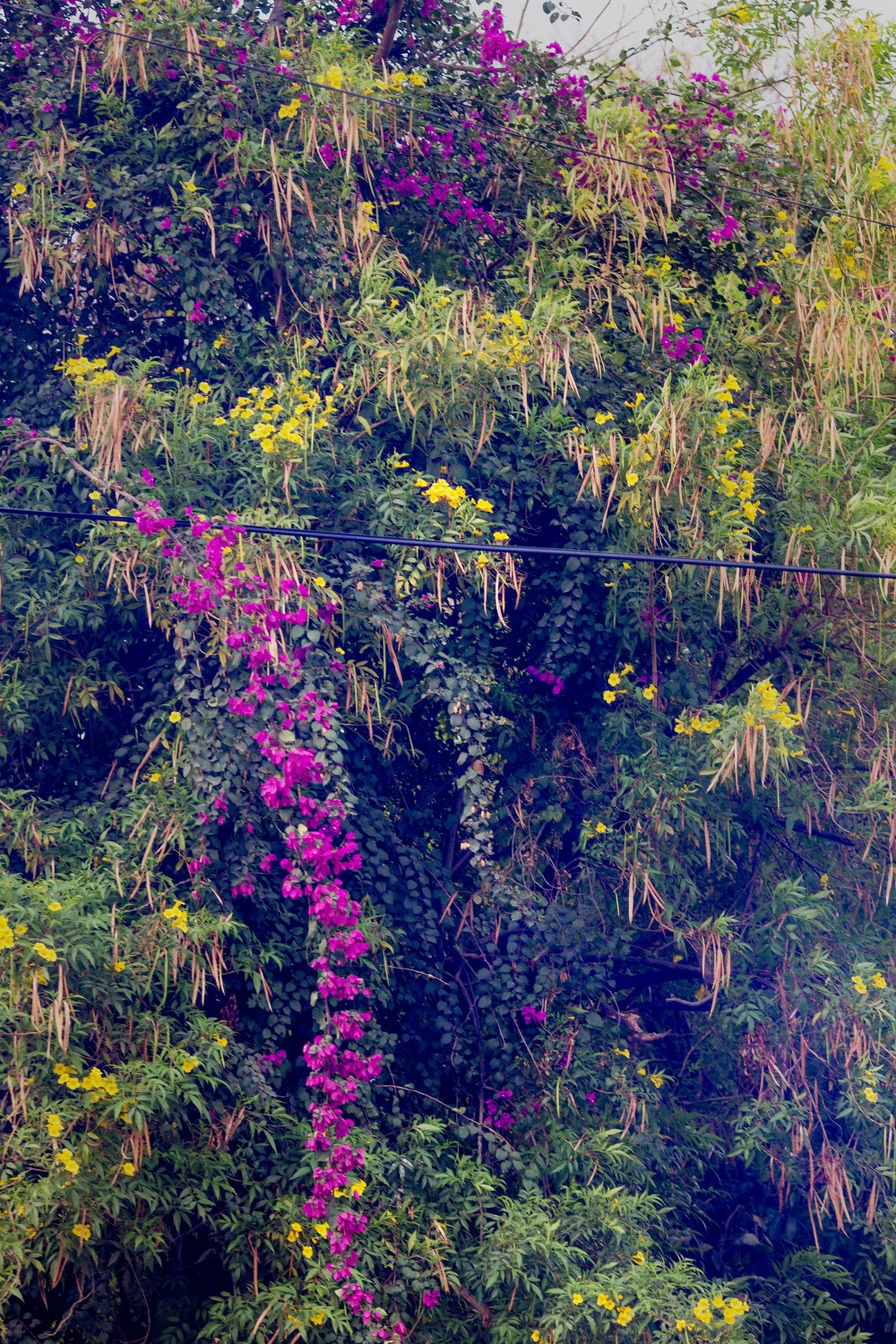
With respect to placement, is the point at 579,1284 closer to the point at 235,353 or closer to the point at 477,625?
the point at 477,625

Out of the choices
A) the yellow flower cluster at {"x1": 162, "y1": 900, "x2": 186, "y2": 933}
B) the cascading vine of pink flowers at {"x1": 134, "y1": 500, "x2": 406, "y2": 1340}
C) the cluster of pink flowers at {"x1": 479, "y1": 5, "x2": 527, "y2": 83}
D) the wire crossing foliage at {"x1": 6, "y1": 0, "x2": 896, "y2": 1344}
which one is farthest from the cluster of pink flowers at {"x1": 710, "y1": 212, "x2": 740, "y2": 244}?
the yellow flower cluster at {"x1": 162, "y1": 900, "x2": 186, "y2": 933}

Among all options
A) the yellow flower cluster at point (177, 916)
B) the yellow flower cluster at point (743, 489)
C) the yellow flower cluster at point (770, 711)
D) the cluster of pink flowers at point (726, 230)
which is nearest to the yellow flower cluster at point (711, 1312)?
the yellow flower cluster at point (770, 711)

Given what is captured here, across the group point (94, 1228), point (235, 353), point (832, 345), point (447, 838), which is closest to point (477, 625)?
point (447, 838)

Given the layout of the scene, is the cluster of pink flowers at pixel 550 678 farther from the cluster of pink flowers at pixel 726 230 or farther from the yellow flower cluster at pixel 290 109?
the yellow flower cluster at pixel 290 109

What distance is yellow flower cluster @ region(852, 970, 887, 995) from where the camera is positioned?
4.39 m

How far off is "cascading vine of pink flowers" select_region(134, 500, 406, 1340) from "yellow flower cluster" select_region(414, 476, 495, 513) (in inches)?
21.6

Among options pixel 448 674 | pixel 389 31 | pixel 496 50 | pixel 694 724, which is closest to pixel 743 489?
pixel 694 724

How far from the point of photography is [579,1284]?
3.68 m

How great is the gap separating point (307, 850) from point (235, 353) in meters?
1.96

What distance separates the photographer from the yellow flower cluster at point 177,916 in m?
3.37

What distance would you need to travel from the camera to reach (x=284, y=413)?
408cm

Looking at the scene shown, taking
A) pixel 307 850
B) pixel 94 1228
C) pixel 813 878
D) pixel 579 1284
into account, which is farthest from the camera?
pixel 813 878

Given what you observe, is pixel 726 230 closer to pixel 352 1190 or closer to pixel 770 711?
pixel 770 711

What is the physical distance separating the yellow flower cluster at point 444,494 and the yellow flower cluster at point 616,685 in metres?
0.77
